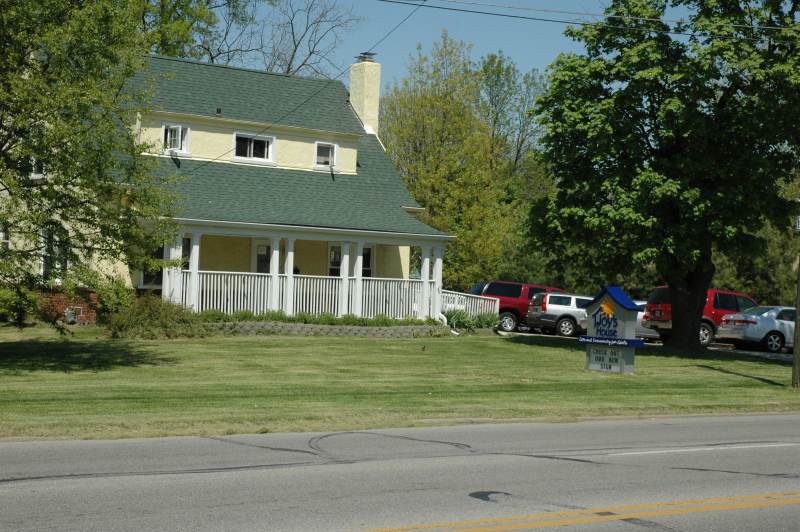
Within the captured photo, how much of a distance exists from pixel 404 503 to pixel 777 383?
16720 mm

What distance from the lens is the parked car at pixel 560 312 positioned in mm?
38000

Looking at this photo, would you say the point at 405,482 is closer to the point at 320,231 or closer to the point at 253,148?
the point at 320,231

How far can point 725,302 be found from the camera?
3719 cm

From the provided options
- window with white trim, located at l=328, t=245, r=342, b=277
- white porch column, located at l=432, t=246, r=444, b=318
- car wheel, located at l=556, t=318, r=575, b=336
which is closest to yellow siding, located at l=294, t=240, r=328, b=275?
window with white trim, located at l=328, t=245, r=342, b=277

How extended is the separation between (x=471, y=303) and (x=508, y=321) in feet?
11.3

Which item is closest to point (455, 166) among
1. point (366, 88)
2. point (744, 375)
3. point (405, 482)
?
point (366, 88)

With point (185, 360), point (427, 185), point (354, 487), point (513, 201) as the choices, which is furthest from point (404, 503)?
point (513, 201)

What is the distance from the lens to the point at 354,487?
9.93 m

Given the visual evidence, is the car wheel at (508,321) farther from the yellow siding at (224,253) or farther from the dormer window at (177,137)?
the dormer window at (177,137)

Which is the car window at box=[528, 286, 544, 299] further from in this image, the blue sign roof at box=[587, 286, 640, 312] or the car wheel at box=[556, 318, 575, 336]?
the blue sign roof at box=[587, 286, 640, 312]

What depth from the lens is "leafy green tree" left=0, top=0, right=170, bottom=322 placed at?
20.2m

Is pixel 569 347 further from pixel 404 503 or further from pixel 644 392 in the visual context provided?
pixel 404 503

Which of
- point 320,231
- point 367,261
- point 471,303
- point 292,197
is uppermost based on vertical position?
point 292,197

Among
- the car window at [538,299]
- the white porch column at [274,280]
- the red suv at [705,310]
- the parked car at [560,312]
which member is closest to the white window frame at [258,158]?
A: the white porch column at [274,280]
